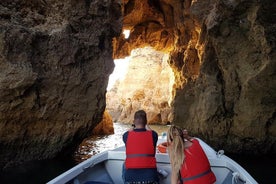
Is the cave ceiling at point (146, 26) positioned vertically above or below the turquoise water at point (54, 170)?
above

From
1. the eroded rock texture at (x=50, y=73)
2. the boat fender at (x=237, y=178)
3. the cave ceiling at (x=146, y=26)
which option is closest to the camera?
the boat fender at (x=237, y=178)

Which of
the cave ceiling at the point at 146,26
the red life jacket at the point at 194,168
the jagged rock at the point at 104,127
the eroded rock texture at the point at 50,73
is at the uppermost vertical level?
the cave ceiling at the point at 146,26

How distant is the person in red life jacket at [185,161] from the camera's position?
3.50 m

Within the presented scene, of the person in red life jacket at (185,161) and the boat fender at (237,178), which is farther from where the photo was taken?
the boat fender at (237,178)

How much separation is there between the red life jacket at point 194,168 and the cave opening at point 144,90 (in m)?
31.5

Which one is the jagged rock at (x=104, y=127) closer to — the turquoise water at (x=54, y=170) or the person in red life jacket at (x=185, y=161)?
the turquoise water at (x=54, y=170)

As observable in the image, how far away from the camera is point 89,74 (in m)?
10.3

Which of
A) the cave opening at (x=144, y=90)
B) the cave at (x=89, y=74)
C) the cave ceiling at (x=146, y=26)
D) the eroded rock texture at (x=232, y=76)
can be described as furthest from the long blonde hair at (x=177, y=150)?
the cave opening at (x=144, y=90)

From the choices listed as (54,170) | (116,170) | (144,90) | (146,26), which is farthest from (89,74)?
(144,90)

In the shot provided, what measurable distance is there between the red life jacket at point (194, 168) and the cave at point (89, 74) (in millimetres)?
5869

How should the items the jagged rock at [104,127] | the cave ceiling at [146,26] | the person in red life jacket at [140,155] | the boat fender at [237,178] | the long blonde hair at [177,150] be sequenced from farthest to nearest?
the jagged rock at [104,127]
the cave ceiling at [146,26]
the boat fender at [237,178]
the person in red life jacket at [140,155]
the long blonde hair at [177,150]

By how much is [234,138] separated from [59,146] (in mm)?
6636

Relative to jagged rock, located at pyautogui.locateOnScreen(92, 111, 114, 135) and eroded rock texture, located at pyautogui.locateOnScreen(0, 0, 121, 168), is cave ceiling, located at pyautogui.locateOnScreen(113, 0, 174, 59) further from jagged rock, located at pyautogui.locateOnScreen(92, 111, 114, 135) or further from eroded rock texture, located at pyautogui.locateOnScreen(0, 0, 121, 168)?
eroded rock texture, located at pyautogui.locateOnScreen(0, 0, 121, 168)

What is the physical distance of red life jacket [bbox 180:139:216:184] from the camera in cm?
354
